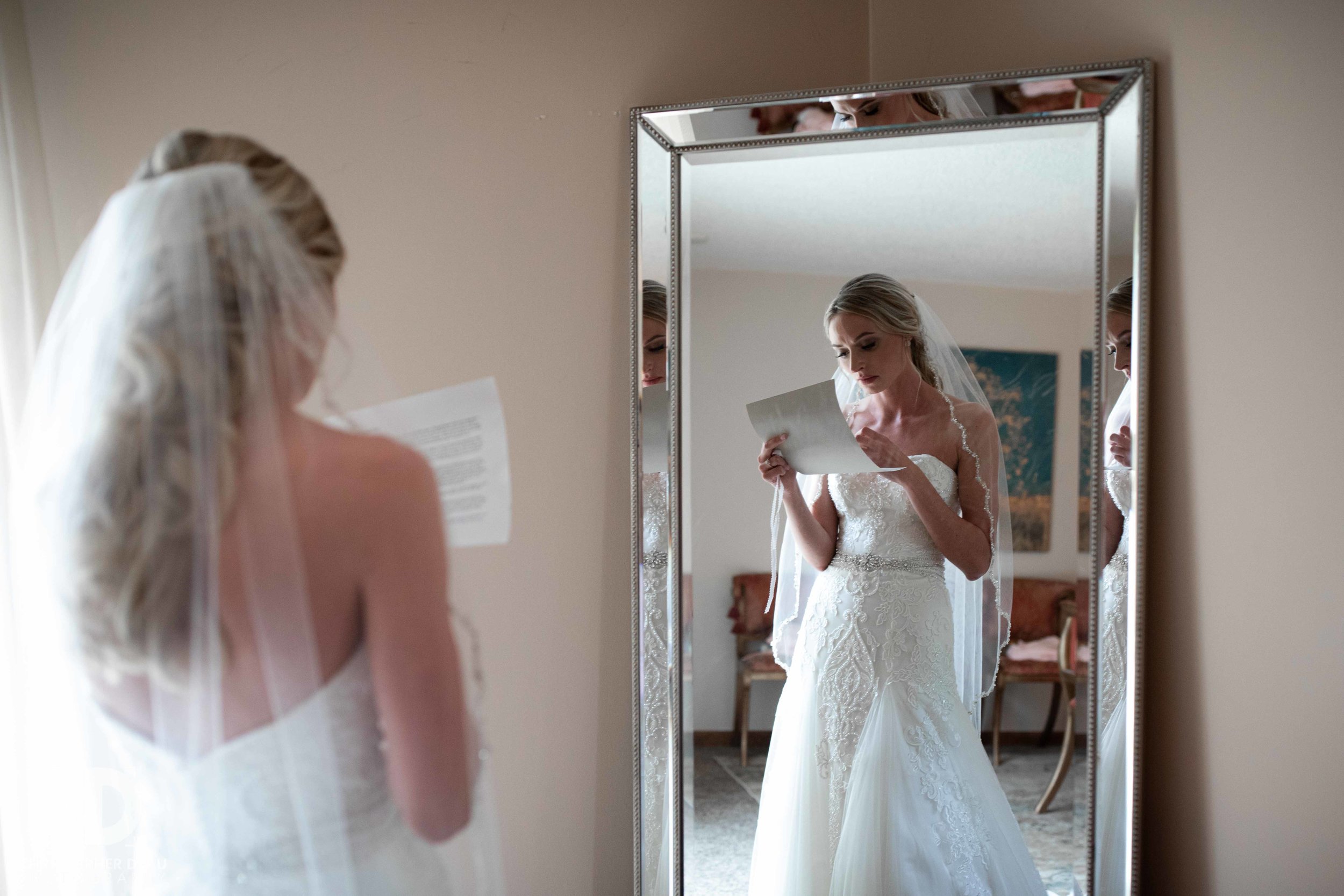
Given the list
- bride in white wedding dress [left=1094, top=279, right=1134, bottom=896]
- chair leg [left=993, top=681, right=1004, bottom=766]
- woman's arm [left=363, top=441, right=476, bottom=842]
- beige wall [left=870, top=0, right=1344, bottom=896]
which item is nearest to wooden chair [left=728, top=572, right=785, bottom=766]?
chair leg [left=993, top=681, right=1004, bottom=766]

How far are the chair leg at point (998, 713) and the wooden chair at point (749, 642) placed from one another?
16.7 inches

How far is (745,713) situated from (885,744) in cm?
29

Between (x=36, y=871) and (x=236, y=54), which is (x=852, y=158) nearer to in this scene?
(x=236, y=54)

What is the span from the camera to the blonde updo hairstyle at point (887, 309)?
5.79 ft

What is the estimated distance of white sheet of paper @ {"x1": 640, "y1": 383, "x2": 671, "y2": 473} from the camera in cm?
186

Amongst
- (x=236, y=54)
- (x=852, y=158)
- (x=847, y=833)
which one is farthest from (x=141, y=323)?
(x=847, y=833)

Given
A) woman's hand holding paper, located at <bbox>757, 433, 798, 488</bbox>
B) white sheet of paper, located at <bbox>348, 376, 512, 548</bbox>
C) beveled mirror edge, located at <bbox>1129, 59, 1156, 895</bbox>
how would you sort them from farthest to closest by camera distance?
woman's hand holding paper, located at <bbox>757, 433, 798, 488</bbox> → beveled mirror edge, located at <bbox>1129, 59, 1156, 895</bbox> → white sheet of paper, located at <bbox>348, 376, 512, 548</bbox>

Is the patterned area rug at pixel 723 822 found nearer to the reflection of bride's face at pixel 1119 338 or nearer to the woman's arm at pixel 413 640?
the woman's arm at pixel 413 640

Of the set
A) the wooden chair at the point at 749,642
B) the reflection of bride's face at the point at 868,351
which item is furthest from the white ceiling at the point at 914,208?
the wooden chair at the point at 749,642

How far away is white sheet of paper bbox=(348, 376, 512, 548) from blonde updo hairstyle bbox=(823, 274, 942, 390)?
778 mm

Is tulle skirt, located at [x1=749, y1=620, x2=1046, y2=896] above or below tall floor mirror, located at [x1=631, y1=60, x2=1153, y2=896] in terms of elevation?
below

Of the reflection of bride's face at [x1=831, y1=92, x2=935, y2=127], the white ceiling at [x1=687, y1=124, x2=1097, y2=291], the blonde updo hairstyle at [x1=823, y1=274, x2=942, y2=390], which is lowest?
the blonde updo hairstyle at [x1=823, y1=274, x2=942, y2=390]

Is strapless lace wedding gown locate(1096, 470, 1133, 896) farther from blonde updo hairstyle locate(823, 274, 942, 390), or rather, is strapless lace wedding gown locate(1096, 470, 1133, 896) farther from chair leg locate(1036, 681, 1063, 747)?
blonde updo hairstyle locate(823, 274, 942, 390)

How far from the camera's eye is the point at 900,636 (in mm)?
1763
